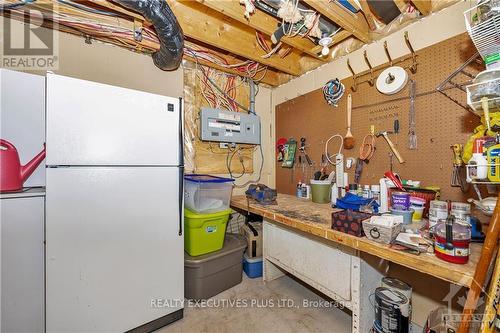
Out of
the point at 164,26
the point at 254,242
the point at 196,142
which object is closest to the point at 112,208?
the point at 196,142

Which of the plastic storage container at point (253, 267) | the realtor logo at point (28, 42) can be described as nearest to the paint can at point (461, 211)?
the plastic storage container at point (253, 267)

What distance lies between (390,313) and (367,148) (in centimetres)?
117

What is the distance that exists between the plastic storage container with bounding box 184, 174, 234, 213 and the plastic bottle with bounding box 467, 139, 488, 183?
62.6 inches

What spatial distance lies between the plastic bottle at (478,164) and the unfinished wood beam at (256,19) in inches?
59.3

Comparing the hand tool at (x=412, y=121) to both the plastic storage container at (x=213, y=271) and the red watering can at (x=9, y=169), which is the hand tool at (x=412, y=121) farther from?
the red watering can at (x=9, y=169)

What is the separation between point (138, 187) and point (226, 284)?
122 centimetres

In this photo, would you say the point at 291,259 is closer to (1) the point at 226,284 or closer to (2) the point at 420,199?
(1) the point at 226,284

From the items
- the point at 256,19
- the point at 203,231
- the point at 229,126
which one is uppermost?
the point at 256,19

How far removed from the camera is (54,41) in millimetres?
1692

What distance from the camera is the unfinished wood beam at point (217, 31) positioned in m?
1.75

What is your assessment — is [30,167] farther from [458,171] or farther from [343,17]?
[458,171]

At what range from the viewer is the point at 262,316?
1669mm

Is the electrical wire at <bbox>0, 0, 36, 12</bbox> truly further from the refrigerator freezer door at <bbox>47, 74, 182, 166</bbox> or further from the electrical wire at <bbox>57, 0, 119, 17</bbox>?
the refrigerator freezer door at <bbox>47, 74, 182, 166</bbox>

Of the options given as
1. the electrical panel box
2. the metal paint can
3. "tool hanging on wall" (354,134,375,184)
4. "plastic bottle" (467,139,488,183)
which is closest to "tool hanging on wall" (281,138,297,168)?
the electrical panel box
